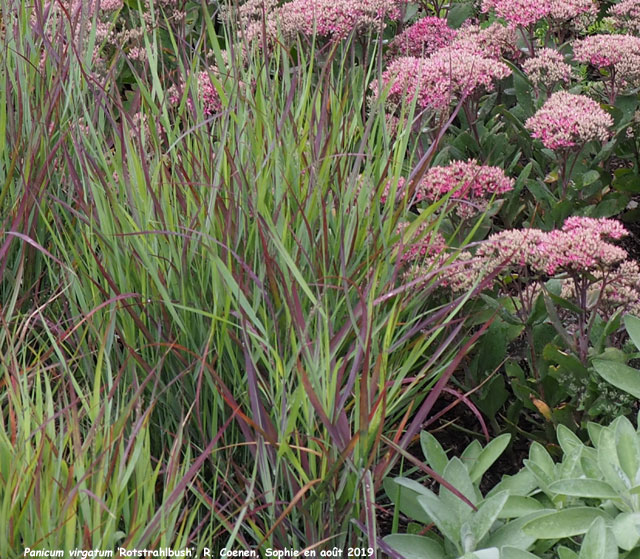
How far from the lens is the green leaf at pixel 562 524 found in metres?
1.61

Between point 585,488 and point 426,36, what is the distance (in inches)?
74.7

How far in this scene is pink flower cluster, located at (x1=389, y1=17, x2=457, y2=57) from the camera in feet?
10.2

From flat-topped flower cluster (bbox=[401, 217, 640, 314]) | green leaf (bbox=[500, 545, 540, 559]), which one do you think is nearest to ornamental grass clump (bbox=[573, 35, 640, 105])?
flat-topped flower cluster (bbox=[401, 217, 640, 314])

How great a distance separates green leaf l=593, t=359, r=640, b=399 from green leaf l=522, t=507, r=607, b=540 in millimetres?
372

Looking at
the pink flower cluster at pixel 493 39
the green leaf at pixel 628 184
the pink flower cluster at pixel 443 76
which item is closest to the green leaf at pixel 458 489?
the pink flower cluster at pixel 443 76

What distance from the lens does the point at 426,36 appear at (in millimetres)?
3086

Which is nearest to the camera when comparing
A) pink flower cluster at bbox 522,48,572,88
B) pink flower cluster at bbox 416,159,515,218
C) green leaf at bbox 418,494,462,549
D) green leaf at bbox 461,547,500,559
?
green leaf at bbox 461,547,500,559

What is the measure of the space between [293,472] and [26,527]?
566 millimetres

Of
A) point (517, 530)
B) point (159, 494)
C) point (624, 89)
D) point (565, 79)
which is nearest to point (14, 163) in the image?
point (159, 494)

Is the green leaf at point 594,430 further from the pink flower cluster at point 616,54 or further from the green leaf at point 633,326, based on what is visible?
the pink flower cluster at point 616,54

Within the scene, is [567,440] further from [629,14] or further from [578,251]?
[629,14]

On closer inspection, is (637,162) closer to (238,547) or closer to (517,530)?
(517,530)

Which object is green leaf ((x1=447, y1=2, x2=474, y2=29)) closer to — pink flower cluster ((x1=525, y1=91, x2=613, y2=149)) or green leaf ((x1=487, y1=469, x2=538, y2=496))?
pink flower cluster ((x1=525, y1=91, x2=613, y2=149))

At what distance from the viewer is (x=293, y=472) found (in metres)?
1.73
